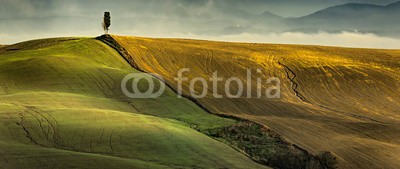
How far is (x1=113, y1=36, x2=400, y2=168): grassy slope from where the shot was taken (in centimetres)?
4481

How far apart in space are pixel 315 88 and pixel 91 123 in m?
37.2

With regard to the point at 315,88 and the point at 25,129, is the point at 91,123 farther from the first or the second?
the point at 315,88

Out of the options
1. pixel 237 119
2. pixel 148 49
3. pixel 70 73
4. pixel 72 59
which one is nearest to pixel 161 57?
pixel 148 49

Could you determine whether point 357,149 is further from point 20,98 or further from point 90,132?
point 20,98

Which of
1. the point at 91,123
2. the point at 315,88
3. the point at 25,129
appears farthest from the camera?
the point at 315,88

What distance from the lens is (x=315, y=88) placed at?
7119 centimetres

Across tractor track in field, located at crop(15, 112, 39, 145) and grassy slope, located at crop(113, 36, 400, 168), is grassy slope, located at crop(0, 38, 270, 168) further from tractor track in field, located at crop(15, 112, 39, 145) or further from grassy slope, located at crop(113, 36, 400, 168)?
grassy slope, located at crop(113, 36, 400, 168)

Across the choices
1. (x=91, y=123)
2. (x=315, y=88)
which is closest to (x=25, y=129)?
(x=91, y=123)

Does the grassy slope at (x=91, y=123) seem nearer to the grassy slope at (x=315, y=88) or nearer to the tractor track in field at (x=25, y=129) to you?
the tractor track in field at (x=25, y=129)

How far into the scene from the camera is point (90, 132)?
121 feet

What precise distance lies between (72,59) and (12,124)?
95.1 ft

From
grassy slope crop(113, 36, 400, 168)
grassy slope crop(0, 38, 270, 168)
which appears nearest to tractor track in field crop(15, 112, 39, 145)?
grassy slope crop(0, 38, 270, 168)

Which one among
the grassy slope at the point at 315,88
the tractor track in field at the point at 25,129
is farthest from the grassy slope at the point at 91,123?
the grassy slope at the point at 315,88

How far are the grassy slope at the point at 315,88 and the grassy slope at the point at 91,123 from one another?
5.84 metres
